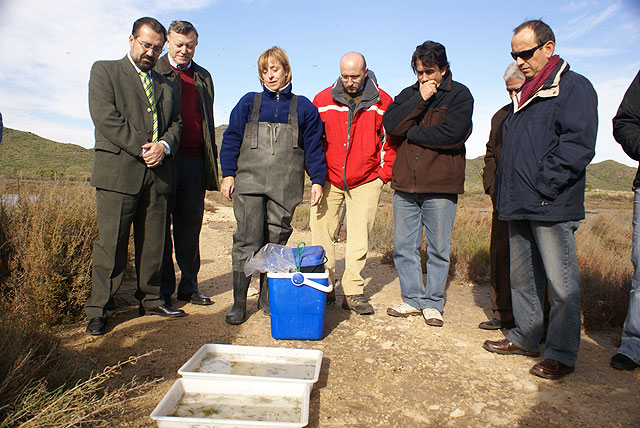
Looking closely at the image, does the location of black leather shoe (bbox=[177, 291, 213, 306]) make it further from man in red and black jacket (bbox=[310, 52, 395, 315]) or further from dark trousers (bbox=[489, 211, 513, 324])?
Answer: dark trousers (bbox=[489, 211, 513, 324])

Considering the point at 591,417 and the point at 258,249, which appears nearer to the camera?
the point at 591,417

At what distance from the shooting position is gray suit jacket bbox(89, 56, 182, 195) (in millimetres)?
3758

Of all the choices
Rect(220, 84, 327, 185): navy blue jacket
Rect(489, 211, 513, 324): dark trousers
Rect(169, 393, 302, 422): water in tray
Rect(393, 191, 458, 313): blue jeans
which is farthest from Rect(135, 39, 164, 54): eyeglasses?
Rect(489, 211, 513, 324): dark trousers

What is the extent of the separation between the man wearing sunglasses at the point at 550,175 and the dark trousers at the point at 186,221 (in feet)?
9.72

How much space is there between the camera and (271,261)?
12.9ft

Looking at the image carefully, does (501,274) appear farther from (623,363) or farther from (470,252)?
(470,252)

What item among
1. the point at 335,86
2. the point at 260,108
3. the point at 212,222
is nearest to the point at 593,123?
the point at 335,86

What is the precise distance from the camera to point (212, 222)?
12648mm

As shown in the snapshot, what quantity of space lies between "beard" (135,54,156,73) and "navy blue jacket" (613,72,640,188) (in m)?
3.79

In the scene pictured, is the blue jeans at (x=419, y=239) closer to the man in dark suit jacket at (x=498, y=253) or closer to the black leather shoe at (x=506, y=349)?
the man in dark suit jacket at (x=498, y=253)

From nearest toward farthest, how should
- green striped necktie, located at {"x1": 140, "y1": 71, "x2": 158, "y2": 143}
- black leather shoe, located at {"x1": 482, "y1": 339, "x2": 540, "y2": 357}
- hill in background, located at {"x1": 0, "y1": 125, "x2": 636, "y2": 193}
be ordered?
black leather shoe, located at {"x1": 482, "y1": 339, "x2": 540, "y2": 357}, green striped necktie, located at {"x1": 140, "y1": 71, "x2": 158, "y2": 143}, hill in background, located at {"x1": 0, "y1": 125, "x2": 636, "y2": 193}

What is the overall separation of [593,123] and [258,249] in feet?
9.32

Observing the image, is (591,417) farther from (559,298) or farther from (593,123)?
(593,123)

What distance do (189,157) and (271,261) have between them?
1.57 m
